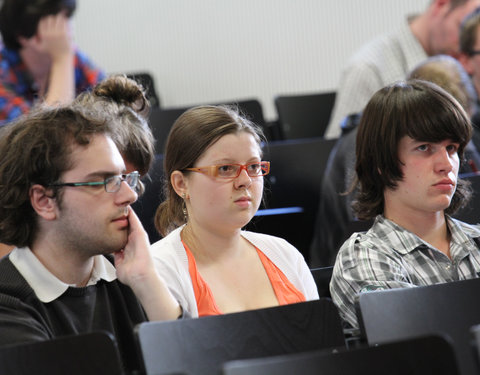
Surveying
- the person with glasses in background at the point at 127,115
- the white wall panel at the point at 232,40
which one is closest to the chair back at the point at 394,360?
the person with glasses in background at the point at 127,115

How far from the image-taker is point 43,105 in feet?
7.24

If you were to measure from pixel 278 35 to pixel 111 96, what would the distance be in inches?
125

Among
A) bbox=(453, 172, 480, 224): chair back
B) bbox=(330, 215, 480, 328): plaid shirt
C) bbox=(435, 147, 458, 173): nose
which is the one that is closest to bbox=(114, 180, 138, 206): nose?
bbox=(330, 215, 480, 328): plaid shirt

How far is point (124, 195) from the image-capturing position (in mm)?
1996

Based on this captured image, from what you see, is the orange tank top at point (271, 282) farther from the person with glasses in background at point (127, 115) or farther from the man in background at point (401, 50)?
the man in background at point (401, 50)

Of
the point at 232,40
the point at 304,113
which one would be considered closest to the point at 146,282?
the point at 304,113

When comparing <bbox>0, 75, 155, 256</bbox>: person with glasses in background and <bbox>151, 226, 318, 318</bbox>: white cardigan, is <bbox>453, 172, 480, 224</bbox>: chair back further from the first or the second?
<bbox>0, 75, 155, 256</bbox>: person with glasses in background

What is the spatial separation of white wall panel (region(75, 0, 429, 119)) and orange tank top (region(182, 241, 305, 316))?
3.64 metres

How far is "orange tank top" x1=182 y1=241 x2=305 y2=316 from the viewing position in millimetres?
2080

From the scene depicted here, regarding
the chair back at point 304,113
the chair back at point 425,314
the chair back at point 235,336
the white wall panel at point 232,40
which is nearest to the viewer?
the chair back at point 235,336

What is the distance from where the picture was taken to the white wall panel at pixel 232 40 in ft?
18.6

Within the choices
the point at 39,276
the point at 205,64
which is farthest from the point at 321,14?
the point at 39,276

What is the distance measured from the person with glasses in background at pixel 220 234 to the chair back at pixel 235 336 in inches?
13.1

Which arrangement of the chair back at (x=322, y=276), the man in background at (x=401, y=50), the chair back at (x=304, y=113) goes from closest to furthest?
the chair back at (x=322, y=276) < the man in background at (x=401, y=50) < the chair back at (x=304, y=113)
